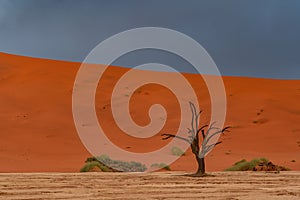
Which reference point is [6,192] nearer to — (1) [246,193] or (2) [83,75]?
(1) [246,193]

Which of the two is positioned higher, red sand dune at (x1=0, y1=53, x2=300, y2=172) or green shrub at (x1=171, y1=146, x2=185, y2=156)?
red sand dune at (x1=0, y1=53, x2=300, y2=172)

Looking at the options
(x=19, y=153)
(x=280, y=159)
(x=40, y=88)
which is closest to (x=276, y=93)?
(x=40, y=88)

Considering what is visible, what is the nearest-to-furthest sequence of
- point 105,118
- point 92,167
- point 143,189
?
point 143,189
point 92,167
point 105,118

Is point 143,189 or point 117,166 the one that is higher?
point 117,166

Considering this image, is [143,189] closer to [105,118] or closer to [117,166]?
[117,166]

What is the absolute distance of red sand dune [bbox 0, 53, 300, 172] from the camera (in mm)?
28266

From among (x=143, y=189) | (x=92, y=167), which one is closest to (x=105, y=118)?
(x=92, y=167)

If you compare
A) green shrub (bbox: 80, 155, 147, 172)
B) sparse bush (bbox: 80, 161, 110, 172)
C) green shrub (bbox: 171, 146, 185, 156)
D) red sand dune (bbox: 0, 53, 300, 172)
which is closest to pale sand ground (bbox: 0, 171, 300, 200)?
sparse bush (bbox: 80, 161, 110, 172)

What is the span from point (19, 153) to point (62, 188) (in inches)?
647

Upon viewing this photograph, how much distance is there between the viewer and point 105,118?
41.2m

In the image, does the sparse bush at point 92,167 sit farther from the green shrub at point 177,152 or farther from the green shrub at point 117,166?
the green shrub at point 177,152

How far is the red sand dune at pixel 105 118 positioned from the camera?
28.3 metres

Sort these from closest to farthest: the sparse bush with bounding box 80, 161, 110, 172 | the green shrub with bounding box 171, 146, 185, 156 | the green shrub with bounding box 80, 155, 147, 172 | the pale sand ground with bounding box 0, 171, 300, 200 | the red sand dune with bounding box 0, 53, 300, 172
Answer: the pale sand ground with bounding box 0, 171, 300, 200, the sparse bush with bounding box 80, 161, 110, 172, the green shrub with bounding box 80, 155, 147, 172, the red sand dune with bounding box 0, 53, 300, 172, the green shrub with bounding box 171, 146, 185, 156

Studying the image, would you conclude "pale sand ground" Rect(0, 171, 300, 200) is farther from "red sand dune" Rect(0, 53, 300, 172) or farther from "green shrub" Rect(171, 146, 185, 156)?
"green shrub" Rect(171, 146, 185, 156)
